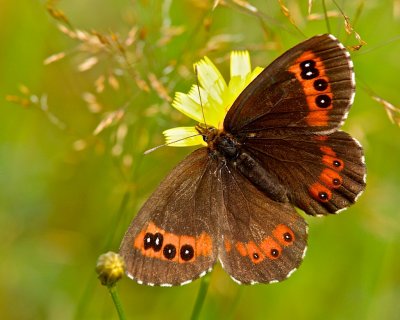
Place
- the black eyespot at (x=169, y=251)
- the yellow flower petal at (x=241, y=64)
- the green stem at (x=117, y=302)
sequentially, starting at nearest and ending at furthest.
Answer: the green stem at (x=117, y=302) → the black eyespot at (x=169, y=251) → the yellow flower petal at (x=241, y=64)

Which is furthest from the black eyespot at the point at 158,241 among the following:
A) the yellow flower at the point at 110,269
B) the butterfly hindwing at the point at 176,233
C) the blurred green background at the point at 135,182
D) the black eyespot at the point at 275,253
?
the blurred green background at the point at 135,182

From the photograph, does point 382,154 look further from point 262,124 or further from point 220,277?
point 262,124

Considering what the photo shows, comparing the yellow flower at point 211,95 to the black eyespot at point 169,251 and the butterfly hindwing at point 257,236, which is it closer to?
the butterfly hindwing at point 257,236

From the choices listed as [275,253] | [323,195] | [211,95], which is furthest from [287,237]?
[211,95]

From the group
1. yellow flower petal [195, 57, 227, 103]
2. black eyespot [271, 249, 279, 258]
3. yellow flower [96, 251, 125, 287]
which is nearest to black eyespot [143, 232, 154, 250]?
yellow flower [96, 251, 125, 287]

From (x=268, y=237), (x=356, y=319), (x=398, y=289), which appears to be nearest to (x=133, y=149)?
(x=268, y=237)

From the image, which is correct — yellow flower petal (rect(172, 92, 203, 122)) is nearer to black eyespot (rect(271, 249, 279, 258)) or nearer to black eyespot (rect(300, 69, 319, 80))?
black eyespot (rect(300, 69, 319, 80))
